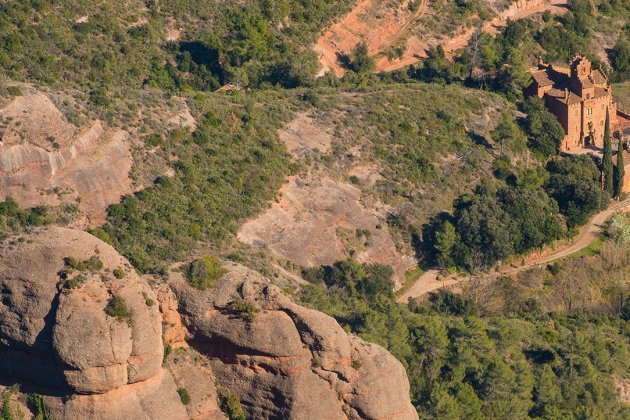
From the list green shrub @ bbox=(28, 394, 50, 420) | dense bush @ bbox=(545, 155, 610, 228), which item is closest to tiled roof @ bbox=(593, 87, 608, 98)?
dense bush @ bbox=(545, 155, 610, 228)

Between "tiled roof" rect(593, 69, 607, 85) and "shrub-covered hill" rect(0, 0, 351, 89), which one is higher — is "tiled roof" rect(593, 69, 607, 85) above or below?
above

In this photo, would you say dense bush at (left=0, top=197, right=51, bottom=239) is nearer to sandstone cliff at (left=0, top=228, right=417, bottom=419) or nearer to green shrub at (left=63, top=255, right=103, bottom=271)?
sandstone cliff at (left=0, top=228, right=417, bottom=419)

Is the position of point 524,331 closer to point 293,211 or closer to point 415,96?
point 293,211

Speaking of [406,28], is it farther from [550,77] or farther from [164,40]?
[164,40]

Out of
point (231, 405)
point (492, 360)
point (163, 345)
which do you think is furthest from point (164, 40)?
point (163, 345)

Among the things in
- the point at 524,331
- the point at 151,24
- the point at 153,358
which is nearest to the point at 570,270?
the point at 524,331
